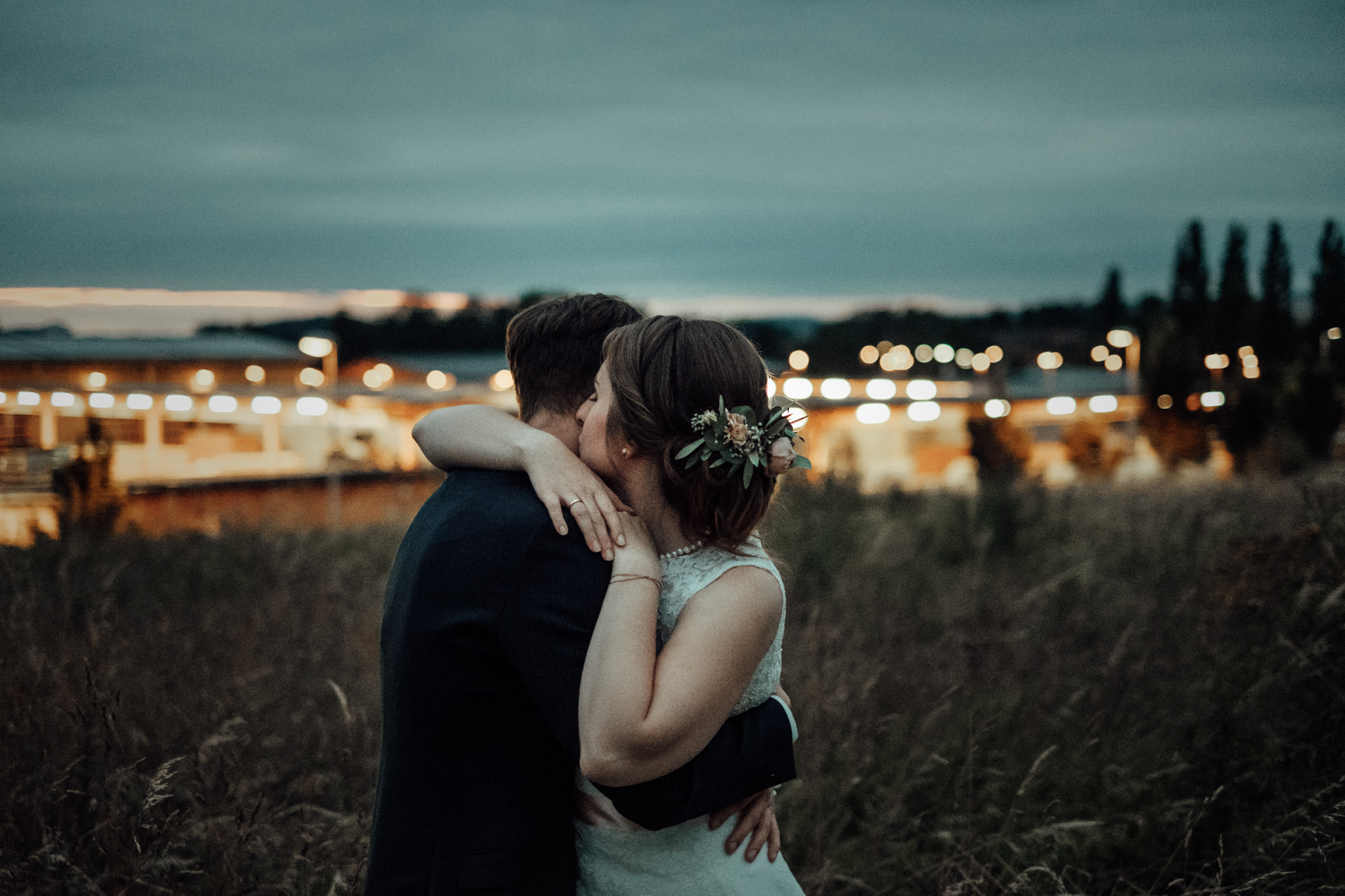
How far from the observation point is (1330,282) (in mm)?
11188

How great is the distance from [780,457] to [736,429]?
18 centimetres

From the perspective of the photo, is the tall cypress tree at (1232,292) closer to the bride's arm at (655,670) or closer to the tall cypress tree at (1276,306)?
the tall cypress tree at (1276,306)

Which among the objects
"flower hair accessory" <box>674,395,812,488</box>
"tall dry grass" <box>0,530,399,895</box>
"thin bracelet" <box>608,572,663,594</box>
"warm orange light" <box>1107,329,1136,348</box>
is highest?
"warm orange light" <box>1107,329,1136,348</box>

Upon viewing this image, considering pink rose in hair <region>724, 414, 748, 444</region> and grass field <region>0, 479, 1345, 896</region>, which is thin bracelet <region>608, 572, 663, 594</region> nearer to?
pink rose in hair <region>724, 414, 748, 444</region>

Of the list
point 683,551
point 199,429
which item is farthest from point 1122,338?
point 683,551

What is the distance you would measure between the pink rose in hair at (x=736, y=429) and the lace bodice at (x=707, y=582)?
0.24 meters

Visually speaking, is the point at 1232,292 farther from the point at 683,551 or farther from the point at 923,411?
the point at 683,551

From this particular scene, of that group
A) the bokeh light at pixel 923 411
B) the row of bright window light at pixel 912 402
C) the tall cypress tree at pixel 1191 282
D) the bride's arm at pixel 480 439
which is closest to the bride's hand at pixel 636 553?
the bride's arm at pixel 480 439

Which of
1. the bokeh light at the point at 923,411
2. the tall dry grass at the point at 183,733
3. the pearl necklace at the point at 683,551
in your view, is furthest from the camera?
the bokeh light at the point at 923,411

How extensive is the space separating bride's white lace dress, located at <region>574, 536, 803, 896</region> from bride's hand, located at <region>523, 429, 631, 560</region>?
0.19 metres

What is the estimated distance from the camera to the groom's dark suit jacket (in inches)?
63.2

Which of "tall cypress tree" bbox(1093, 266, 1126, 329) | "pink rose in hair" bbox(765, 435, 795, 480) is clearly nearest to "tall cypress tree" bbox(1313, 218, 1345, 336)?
"pink rose in hair" bbox(765, 435, 795, 480)

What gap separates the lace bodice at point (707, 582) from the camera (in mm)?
1780

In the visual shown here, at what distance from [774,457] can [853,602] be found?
15.6ft
